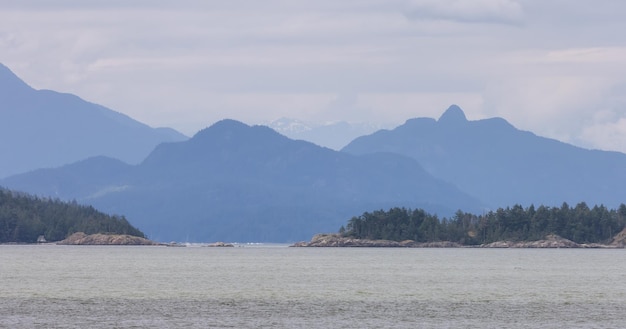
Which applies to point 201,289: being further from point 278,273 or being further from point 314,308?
point 278,273

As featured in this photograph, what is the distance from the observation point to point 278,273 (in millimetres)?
186375

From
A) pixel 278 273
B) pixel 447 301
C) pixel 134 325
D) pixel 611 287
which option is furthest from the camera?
pixel 278 273

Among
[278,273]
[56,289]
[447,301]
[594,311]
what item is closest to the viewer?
[594,311]

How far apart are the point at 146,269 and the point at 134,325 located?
101577 mm

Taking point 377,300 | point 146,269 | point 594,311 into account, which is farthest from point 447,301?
point 146,269

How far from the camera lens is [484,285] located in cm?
15175

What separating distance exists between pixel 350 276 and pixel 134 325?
264ft

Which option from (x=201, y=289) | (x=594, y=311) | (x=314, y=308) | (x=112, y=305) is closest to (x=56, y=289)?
(x=201, y=289)

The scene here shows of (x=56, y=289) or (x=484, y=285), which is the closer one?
(x=56, y=289)

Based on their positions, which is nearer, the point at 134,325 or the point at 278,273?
the point at 134,325

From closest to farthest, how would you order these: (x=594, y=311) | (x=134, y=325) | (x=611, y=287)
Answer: (x=134, y=325) → (x=594, y=311) → (x=611, y=287)

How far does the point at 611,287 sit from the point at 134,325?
75.2m

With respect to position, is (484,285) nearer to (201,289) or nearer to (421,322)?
(201,289)

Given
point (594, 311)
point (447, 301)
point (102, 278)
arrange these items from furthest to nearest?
1. point (102, 278)
2. point (447, 301)
3. point (594, 311)
